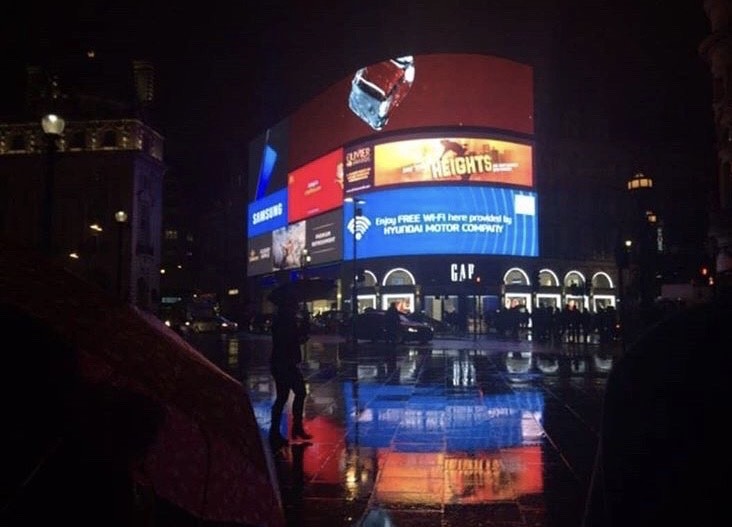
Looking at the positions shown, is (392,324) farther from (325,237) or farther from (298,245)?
(298,245)

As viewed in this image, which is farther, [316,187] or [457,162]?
[316,187]

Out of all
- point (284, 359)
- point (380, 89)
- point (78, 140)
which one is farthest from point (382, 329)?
point (78, 140)

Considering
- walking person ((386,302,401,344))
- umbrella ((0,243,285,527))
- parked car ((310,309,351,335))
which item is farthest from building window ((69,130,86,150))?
umbrella ((0,243,285,527))

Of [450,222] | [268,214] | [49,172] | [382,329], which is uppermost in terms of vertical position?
[268,214]

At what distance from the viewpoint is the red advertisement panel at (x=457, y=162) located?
170 feet

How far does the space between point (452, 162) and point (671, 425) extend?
5171cm

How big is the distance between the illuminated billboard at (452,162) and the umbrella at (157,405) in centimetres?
5025

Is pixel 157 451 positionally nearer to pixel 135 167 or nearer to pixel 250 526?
pixel 250 526

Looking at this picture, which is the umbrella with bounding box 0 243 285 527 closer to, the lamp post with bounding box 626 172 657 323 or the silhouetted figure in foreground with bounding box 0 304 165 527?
the silhouetted figure in foreground with bounding box 0 304 165 527

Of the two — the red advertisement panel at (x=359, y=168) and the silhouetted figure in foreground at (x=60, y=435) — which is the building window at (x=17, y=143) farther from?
the silhouetted figure in foreground at (x=60, y=435)

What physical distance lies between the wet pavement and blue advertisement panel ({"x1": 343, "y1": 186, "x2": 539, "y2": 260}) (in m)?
33.7

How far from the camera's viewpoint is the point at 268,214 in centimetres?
7100

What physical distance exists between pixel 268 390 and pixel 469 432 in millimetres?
5863

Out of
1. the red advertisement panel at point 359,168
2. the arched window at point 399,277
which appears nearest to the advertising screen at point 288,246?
the red advertisement panel at point 359,168
